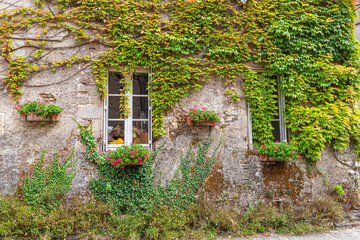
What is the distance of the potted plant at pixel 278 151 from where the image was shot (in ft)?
14.6

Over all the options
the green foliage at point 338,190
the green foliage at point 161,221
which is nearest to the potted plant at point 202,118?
the green foliage at point 161,221

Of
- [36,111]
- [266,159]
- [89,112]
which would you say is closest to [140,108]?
[89,112]

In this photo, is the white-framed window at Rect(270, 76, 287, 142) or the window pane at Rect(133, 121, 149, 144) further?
the white-framed window at Rect(270, 76, 287, 142)

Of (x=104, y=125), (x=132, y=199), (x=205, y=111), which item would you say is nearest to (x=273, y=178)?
(x=205, y=111)

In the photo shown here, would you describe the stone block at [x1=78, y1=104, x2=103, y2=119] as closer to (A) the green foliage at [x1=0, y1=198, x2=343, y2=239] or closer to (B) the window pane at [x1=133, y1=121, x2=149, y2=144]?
(B) the window pane at [x1=133, y1=121, x2=149, y2=144]

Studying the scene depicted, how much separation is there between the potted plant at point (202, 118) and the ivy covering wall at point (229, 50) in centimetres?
46

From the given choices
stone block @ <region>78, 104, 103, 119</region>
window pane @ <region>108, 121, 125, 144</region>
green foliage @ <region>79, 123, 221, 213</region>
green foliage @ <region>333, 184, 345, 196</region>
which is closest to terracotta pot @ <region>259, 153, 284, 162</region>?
green foliage @ <region>79, 123, 221, 213</region>

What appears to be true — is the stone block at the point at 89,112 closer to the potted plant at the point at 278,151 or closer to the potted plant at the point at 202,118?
the potted plant at the point at 202,118

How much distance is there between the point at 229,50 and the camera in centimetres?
482

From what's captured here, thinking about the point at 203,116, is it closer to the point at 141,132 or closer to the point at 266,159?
the point at 141,132

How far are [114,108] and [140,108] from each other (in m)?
0.49

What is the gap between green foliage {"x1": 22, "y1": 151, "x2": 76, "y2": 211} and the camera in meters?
3.98

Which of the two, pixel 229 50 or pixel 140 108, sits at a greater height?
pixel 229 50

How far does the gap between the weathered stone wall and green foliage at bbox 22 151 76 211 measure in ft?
0.48
